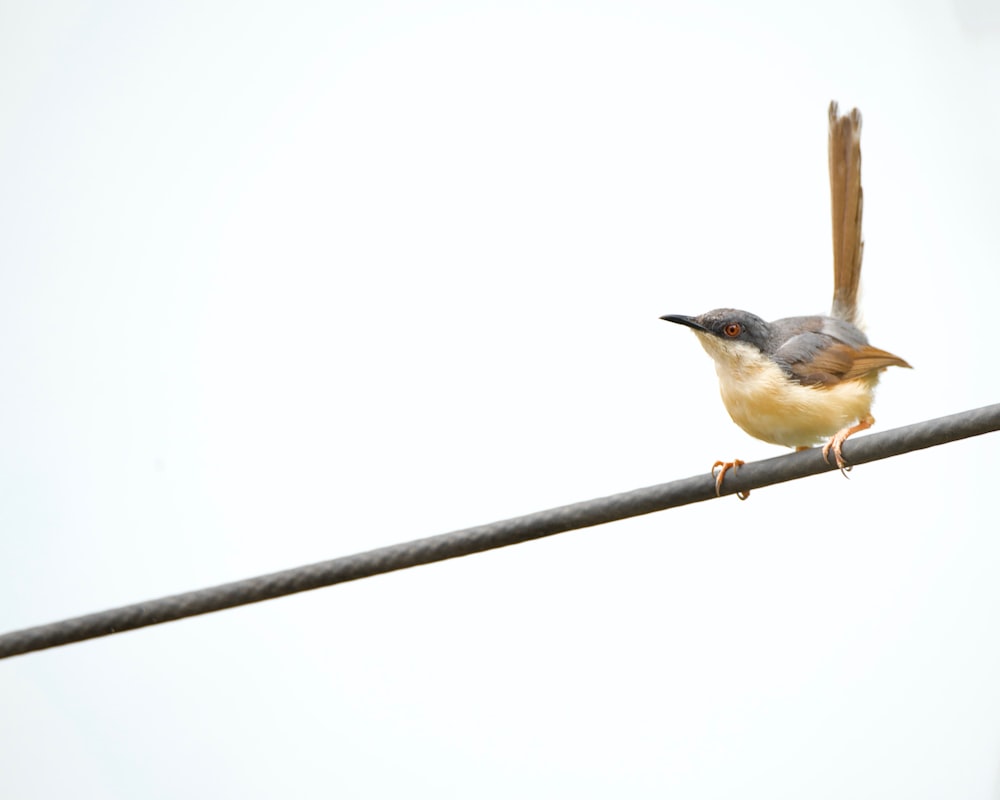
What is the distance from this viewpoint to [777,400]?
10.3ft

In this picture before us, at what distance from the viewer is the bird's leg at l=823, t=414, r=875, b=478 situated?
2.36 metres

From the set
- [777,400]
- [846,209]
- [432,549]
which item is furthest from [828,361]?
[432,549]

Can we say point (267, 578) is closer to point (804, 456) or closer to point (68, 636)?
point (68, 636)

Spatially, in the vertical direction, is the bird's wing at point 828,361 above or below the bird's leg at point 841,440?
above

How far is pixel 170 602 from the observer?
2303mm

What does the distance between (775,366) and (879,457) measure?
108cm

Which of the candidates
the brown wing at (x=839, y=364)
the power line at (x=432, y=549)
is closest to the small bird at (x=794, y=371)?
the brown wing at (x=839, y=364)

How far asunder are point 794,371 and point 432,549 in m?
1.53

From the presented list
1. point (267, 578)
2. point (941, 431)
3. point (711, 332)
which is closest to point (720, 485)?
point (941, 431)

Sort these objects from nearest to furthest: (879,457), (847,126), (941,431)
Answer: (941,431) < (879,457) < (847,126)

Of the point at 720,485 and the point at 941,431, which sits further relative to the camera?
the point at 720,485

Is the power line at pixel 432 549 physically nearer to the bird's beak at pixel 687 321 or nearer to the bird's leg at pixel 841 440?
the bird's leg at pixel 841 440

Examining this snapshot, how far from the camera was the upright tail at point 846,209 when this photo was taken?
3.57m

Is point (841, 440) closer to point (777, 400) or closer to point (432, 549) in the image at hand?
point (777, 400)
